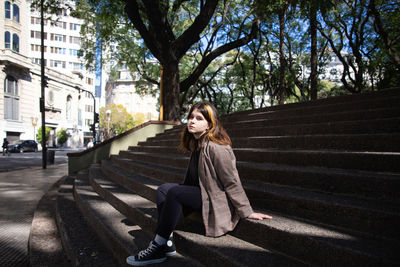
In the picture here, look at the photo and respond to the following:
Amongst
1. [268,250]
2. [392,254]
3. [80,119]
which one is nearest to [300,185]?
[268,250]

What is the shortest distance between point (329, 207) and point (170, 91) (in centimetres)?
921

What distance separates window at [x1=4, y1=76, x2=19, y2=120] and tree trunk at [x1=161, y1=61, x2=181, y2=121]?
91.9ft

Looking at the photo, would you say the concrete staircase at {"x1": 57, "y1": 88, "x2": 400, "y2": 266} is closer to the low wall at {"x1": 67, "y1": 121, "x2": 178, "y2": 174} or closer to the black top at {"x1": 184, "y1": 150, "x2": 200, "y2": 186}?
the black top at {"x1": 184, "y1": 150, "x2": 200, "y2": 186}

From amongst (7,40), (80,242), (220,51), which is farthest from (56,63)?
(80,242)

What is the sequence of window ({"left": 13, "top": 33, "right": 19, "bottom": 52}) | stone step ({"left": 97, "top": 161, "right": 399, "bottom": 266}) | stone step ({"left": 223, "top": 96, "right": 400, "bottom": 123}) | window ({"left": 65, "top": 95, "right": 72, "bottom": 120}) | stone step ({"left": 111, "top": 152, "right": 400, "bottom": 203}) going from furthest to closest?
window ({"left": 65, "top": 95, "right": 72, "bottom": 120}) < window ({"left": 13, "top": 33, "right": 19, "bottom": 52}) < stone step ({"left": 223, "top": 96, "right": 400, "bottom": 123}) < stone step ({"left": 111, "top": 152, "right": 400, "bottom": 203}) < stone step ({"left": 97, "top": 161, "right": 399, "bottom": 266})

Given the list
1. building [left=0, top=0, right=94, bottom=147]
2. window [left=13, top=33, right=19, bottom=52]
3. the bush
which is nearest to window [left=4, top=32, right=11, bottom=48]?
building [left=0, top=0, right=94, bottom=147]

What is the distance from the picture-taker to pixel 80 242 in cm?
305

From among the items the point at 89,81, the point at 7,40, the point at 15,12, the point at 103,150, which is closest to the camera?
the point at 103,150

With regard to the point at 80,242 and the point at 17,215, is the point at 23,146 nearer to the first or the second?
the point at 17,215

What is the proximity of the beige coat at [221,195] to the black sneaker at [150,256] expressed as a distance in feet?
1.45

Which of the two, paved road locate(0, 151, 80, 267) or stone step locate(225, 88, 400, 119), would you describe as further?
stone step locate(225, 88, 400, 119)

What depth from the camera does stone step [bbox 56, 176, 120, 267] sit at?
2.62m

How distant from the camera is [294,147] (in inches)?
145

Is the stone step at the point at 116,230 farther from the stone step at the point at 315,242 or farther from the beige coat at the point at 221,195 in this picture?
the stone step at the point at 315,242
